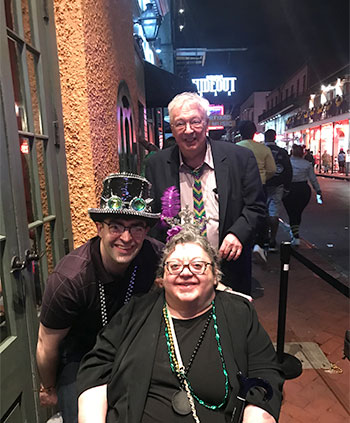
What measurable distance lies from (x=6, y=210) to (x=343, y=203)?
1213cm

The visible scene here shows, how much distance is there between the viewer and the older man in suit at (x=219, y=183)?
2.32 m

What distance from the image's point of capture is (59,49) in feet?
8.63

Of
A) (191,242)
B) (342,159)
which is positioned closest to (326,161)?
(342,159)

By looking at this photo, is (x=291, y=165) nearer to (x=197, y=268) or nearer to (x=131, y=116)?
(x=131, y=116)

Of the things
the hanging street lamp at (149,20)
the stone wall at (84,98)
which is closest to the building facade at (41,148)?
the stone wall at (84,98)

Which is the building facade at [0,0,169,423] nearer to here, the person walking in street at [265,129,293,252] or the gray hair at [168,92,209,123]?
the gray hair at [168,92,209,123]

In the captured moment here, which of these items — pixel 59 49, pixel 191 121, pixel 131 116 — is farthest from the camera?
pixel 131 116

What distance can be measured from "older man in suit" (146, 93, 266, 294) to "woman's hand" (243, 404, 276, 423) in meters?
0.97

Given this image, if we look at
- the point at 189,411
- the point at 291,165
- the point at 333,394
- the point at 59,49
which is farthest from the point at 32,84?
the point at 291,165

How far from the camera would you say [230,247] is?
2.31m

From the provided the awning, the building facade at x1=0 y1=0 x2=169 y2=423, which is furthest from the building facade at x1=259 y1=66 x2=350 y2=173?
the building facade at x1=0 y1=0 x2=169 y2=423

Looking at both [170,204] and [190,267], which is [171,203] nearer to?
[170,204]

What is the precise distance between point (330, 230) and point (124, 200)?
742cm

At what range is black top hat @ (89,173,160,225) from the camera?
171 cm
